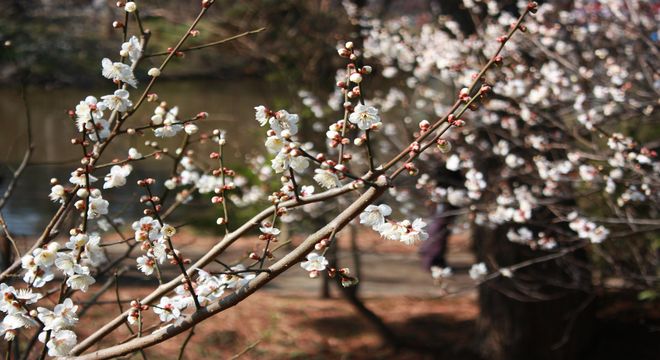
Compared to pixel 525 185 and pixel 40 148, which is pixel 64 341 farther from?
pixel 40 148

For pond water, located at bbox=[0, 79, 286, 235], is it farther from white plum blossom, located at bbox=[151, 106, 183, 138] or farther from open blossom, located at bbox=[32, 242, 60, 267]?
open blossom, located at bbox=[32, 242, 60, 267]

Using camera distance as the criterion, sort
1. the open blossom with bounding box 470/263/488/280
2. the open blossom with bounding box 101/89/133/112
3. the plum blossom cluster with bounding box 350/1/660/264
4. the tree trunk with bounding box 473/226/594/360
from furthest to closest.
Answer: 1. the tree trunk with bounding box 473/226/594/360
2. the open blossom with bounding box 470/263/488/280
3. the plum blossom cluster with bounding box 350/1/660/264
4. the open blossom with bounding box 101/89/133/112

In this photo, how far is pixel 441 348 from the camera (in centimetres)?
650

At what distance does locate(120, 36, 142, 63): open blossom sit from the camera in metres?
1.89

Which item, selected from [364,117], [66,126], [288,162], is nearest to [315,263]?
[288,162]

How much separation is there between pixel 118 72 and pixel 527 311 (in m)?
4.48

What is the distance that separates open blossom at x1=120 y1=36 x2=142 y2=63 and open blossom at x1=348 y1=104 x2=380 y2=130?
2.18ft

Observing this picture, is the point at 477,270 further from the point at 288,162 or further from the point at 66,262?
the point at 66,262

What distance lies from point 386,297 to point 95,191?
5.98 metres

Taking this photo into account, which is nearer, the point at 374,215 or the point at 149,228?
the point at 374,215

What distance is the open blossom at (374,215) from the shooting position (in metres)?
1.66

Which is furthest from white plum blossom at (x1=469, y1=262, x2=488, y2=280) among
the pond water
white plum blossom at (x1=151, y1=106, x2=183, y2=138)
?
the pond water

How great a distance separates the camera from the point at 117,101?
A: 6.06ft

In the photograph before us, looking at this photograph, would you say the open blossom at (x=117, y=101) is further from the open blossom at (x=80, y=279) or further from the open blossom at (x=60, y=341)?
the open blossom at (x=60, y=341)
